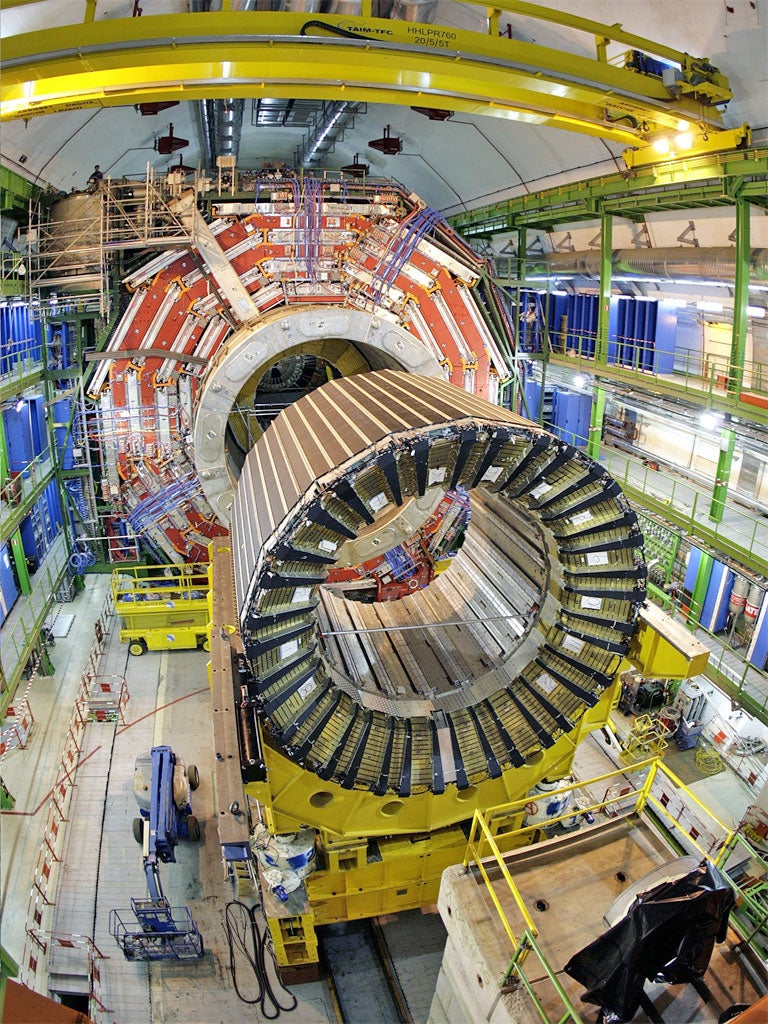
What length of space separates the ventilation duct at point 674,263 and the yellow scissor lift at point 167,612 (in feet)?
24.6

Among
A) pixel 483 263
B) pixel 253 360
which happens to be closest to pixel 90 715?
pixel 253 360

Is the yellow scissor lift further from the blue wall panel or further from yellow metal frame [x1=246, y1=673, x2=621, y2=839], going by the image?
the blue wall panel

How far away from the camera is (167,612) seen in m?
9.37

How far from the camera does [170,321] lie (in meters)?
8.64

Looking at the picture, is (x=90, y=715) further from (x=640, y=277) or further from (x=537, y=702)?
(x=640, y=277)

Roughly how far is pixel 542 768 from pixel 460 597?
1.70m

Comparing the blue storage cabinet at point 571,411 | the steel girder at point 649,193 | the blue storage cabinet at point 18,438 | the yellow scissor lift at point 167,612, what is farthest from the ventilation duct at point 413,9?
the blue storage cabinet at point 571,411

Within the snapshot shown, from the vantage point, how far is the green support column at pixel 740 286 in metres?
7.41

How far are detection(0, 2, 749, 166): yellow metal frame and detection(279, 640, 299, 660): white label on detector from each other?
172 inches

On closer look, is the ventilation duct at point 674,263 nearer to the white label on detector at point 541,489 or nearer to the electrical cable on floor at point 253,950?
the white label on detector at point 541,489

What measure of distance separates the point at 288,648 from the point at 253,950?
2.73 m

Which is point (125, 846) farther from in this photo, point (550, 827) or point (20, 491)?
point (20, 491)

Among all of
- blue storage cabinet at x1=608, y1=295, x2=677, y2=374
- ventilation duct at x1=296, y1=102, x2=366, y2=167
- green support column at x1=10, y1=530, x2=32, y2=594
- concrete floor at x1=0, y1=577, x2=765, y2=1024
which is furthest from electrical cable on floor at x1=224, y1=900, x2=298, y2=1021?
ventilation duct at x1=296, y1=102, x2=366, y2=167

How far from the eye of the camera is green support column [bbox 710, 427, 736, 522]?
27.0 ft
